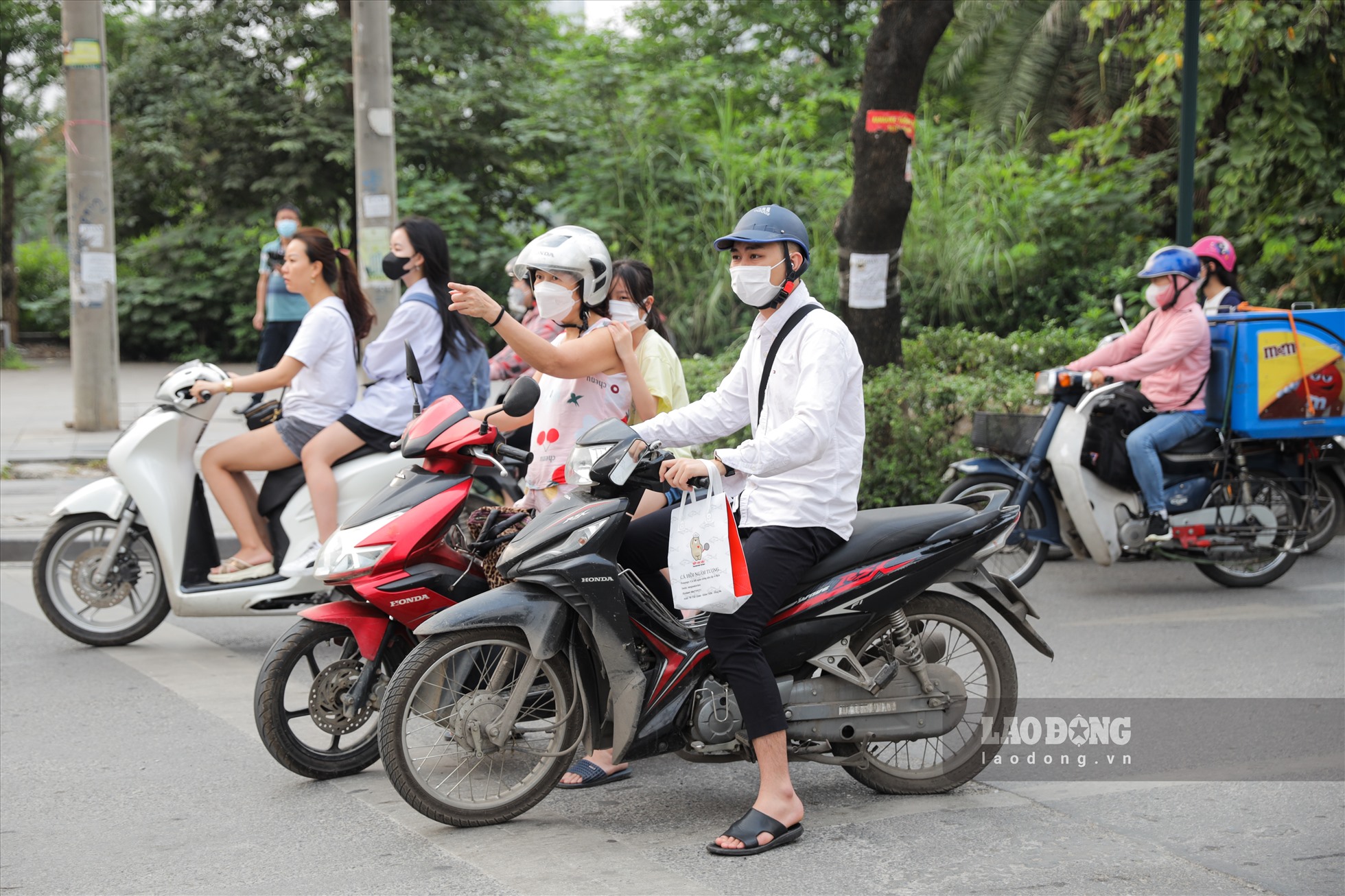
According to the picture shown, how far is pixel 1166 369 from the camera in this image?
755 cm

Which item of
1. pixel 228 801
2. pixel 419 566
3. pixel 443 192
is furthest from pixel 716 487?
pixel 443 192

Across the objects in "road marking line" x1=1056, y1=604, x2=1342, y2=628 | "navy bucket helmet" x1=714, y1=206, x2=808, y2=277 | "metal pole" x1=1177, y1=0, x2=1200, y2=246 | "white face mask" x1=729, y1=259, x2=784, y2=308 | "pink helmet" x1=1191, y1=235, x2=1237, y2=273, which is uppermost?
"metal pole" x1=1177, y1=0, x2=1200, y2=246

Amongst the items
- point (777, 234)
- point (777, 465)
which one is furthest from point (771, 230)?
point (777, 465)

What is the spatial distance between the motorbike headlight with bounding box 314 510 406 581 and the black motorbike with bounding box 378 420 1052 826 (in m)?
0.49

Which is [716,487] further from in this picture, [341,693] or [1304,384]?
[1304,384]

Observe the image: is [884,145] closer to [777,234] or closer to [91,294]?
[777,234]

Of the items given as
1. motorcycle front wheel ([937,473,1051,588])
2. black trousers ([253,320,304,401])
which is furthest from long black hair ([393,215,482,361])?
black trousers ([253,320,304,401])

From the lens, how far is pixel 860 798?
14.8 feet

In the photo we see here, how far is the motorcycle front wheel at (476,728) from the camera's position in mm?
4020

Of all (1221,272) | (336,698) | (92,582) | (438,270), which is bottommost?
(336,698)

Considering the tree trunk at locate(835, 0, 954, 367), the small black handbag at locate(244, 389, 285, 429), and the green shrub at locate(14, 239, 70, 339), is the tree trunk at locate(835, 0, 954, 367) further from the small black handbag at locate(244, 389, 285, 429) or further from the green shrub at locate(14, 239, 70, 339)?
the green shrub at locate(14, 239, 70, 339)

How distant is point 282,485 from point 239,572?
1.43ft

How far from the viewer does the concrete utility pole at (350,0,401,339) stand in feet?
33.8

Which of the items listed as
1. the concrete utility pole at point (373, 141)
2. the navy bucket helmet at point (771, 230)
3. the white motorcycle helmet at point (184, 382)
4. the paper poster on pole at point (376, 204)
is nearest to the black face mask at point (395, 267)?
the white motorcycle helmet at point (184, 382)
